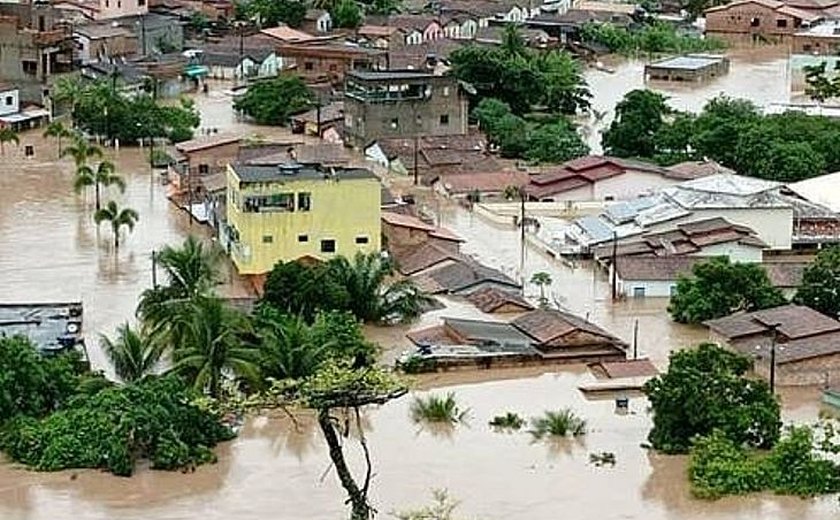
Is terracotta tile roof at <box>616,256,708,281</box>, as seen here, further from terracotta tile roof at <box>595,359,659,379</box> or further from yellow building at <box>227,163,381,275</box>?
yellow building at <box>227,163,381,275</box>

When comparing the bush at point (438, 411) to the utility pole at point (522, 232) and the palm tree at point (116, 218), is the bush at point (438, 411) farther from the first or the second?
the palm tree at point (116, 218)

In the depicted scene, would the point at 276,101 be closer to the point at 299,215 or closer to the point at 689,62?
the point at 689,62

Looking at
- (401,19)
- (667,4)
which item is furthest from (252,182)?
(667,4)

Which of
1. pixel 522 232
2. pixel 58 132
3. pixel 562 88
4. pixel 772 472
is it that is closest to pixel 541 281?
pixel 522 232

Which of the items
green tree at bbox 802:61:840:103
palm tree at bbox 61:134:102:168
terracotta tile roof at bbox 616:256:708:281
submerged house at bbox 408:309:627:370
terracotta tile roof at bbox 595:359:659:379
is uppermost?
green tree at bbox 802:61:840:103

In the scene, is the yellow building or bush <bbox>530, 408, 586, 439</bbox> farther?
the yellow building

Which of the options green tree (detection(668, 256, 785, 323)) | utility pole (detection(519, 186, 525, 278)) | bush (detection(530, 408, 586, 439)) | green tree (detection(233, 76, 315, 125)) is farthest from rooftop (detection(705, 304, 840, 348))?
green tree (detection(233, 76, 315, 125))

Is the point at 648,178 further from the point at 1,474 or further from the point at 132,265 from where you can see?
the point at 1,474
